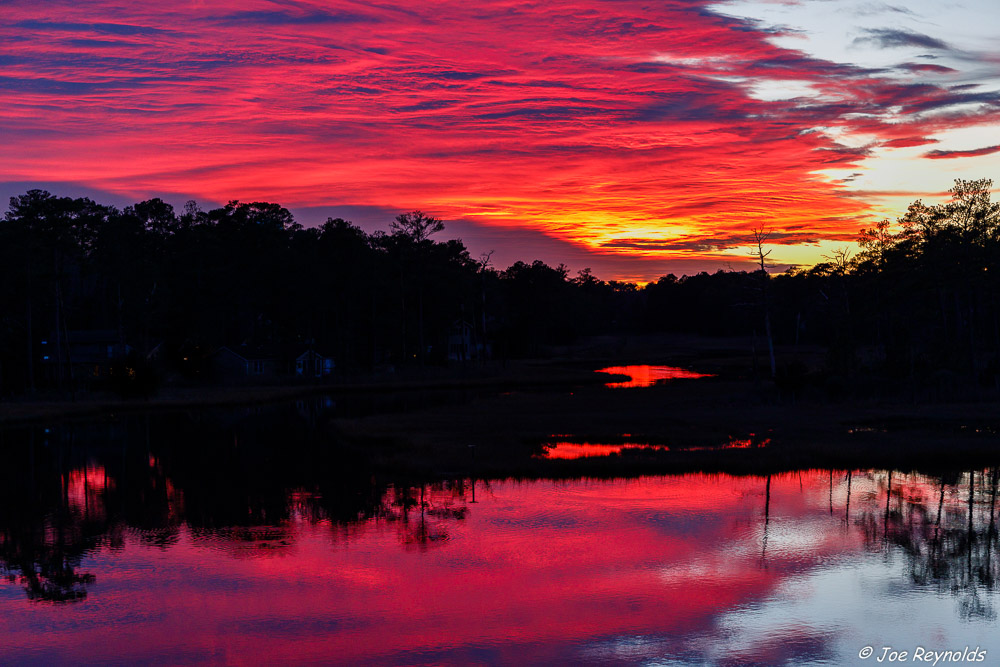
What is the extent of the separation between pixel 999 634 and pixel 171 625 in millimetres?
17845

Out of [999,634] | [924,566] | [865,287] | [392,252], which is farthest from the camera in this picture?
[392,252]

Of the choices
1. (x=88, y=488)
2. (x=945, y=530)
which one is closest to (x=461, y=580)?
(x=945, y=530)

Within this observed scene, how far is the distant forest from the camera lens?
77.7 metres

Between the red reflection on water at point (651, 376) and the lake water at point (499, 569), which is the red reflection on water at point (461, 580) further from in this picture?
the red reflection on water at point (651, 376)

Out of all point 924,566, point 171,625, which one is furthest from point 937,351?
point 171,625

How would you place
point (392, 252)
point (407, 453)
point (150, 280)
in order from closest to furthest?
1. point (407, 453)
2. point (150, 280)
3. point (392, 252)

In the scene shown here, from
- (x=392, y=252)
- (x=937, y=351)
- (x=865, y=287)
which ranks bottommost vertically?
(x=937, y=351)

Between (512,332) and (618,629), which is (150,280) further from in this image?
(618,629)

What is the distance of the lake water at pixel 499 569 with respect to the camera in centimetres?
1766

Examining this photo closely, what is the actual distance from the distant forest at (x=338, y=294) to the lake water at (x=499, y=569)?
40675 millimetres

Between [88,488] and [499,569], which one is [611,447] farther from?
[88,488]

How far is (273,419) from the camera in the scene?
212ft

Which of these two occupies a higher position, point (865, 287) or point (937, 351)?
point (865, 287)

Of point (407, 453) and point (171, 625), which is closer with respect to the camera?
point (171, 625)
